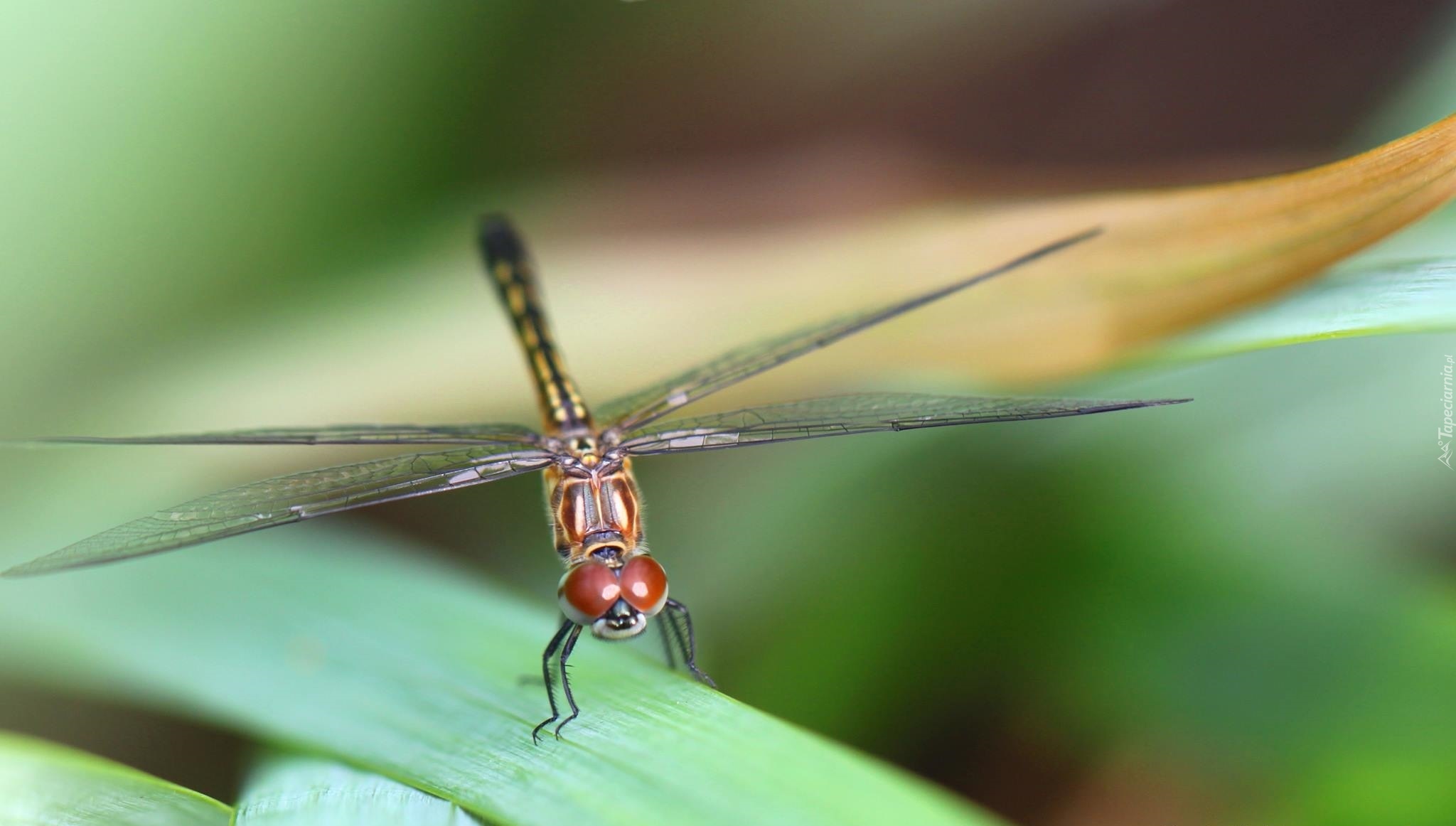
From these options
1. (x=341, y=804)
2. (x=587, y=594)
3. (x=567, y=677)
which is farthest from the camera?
(x=587, y=594)

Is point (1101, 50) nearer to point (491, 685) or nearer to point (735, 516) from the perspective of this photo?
point (735, 516)

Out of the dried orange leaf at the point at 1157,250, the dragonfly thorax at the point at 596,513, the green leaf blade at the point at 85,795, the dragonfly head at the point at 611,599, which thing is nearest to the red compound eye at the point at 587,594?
the dragonfly head at the point at 611,599

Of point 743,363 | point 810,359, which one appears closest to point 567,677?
point 743,363

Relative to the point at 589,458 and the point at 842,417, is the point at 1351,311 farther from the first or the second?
the point at 589,458

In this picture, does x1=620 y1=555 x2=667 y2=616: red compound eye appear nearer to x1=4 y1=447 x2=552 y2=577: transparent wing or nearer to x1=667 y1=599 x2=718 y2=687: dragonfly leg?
x1=667 y1=599 x2=718 y2=687: dragonfly leg

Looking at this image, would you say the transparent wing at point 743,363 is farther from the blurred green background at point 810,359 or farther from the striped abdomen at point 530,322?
the blurred green background at point 810,359

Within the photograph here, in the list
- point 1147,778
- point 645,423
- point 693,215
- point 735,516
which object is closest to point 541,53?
point 693,215
